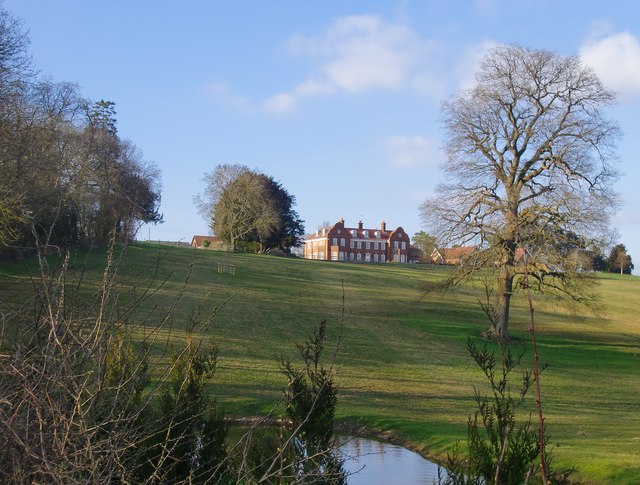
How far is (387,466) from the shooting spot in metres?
14.1

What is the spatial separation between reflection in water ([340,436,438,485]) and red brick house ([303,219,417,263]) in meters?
99.0

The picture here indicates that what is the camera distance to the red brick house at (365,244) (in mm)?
115188

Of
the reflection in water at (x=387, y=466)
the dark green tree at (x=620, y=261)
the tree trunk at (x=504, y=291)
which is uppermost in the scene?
the dark green tree at (x=620, y=261)

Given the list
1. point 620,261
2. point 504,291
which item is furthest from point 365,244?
point 504,291

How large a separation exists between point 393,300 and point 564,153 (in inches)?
652

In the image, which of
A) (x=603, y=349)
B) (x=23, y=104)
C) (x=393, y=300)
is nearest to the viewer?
(x=23, y=104)

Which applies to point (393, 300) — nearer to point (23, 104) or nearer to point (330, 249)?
point (23, 104)

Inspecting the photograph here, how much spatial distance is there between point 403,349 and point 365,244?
280 feet

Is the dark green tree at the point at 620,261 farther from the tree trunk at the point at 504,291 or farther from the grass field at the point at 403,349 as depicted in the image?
the tree trunk at the point at 504,291

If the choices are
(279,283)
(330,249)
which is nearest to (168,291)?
(279,283)

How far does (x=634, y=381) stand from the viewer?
28766mm

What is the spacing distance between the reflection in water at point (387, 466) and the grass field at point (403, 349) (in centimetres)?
57

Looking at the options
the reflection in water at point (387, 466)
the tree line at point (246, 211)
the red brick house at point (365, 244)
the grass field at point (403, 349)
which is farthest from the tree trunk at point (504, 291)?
the red brick house at point (365, 244)

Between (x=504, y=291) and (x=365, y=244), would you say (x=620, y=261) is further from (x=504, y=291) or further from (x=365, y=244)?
(x=504, y=291)
